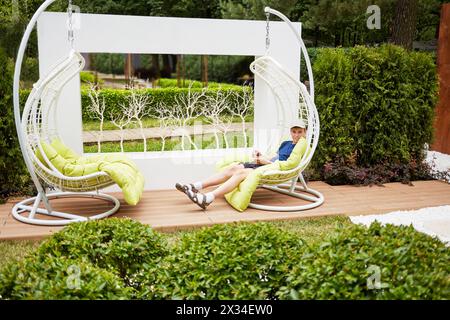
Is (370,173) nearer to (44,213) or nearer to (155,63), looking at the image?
(44,213)

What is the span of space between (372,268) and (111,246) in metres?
1.42

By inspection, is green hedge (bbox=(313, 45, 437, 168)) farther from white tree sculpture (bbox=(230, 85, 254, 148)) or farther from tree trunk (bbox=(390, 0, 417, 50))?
tree trunk (bbox=(390, 0, 417, 50))

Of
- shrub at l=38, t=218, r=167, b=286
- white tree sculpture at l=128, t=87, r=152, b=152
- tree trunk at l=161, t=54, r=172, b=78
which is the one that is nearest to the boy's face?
white tree sculpture at l=128, t=87, r=152, b=152

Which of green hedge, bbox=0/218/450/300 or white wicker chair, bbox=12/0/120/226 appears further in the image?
white wicker chair, bbox=12/0/120/226

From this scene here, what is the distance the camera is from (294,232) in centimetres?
439

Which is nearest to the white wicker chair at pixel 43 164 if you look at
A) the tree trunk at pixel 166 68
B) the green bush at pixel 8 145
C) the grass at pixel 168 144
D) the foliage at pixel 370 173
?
the green bush at pixel 8 145

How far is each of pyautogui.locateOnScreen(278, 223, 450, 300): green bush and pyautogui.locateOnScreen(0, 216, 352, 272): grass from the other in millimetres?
1394

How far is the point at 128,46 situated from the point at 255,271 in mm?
4410

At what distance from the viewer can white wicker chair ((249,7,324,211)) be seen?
217 inches

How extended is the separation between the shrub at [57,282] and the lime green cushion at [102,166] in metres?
2.48

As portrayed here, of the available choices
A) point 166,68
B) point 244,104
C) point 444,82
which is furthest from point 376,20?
point 166,68

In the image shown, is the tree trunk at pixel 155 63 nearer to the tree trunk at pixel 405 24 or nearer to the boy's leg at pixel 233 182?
the tree trunk at pixel 405 24

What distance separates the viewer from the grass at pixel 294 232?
426cm
